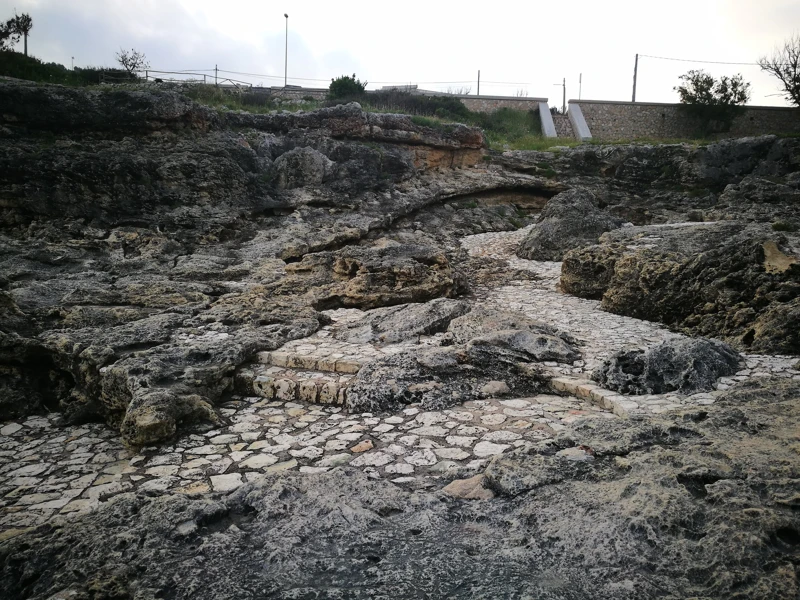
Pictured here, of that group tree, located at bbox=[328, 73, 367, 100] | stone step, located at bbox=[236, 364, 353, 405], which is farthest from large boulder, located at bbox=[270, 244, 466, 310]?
tree, located at bbox=[328, 73, 367, 100]

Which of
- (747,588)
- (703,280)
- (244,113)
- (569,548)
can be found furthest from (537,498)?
(244,113)

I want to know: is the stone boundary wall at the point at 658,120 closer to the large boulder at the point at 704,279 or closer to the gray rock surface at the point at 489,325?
the large boulder at the point at 704,279

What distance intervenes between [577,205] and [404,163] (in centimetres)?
461

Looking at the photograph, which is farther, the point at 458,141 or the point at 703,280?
the point at 458,141

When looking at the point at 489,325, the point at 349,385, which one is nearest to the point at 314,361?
the point at 349,385

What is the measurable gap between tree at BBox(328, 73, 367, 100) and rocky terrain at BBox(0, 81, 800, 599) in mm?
9422

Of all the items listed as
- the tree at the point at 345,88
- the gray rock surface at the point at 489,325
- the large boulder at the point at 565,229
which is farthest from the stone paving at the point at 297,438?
the tree at the point at 345,88

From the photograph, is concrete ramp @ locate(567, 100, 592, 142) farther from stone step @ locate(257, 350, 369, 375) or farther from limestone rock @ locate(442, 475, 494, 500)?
limestone rock @ locate(442, 475, 494, 500)

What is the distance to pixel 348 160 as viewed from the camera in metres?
Answer: 13.4

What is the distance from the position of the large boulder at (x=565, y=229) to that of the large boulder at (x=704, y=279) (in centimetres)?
227

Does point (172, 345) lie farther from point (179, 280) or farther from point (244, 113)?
point (244, 113)

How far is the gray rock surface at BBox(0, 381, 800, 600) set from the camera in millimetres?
2174

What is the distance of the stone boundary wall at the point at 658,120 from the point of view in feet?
74.8

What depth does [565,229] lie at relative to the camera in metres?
11.3
